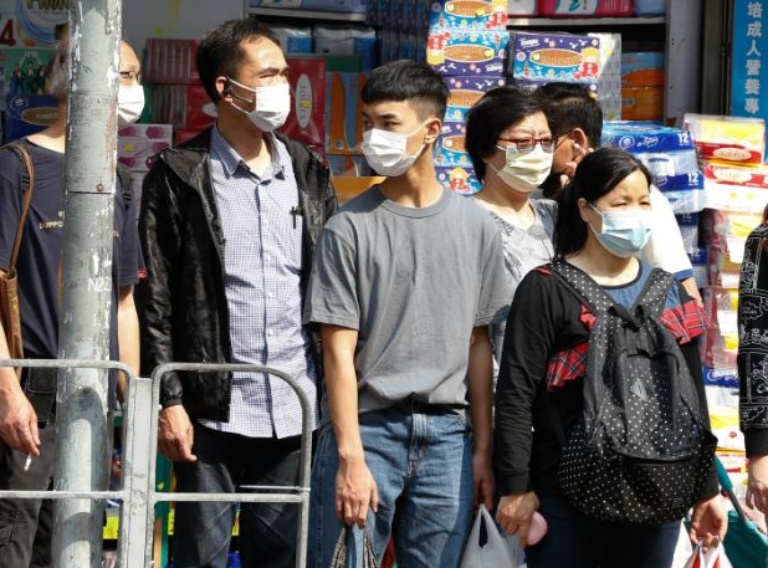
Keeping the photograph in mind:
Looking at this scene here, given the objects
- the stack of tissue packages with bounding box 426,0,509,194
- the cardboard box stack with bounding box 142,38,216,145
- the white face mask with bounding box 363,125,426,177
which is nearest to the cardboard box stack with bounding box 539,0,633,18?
the stack of tissue packages with bounding box 426,0,509,194

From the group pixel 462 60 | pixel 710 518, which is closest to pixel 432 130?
pixel 710 518

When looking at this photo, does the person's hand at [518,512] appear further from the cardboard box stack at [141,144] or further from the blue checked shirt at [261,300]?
the cardboard box stack at [141,144]

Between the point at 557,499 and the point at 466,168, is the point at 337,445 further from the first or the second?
the point at 466,168

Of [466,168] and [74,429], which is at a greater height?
[466,168]

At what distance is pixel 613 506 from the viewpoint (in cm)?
385

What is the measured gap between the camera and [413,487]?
401 centimetres

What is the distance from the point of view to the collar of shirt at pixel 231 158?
4.37 meters

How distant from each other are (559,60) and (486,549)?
3.82 m

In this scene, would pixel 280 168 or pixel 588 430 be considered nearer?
pixel 588 430

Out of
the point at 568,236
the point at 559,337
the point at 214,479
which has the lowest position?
the point at 214,479

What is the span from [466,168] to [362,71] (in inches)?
45.0

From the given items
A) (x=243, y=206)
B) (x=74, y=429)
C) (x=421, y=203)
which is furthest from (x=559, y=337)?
(x=74, y=429)

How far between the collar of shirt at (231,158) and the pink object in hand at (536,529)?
1270 mm

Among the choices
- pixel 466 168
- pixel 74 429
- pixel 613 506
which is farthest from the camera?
pixel 466 168
